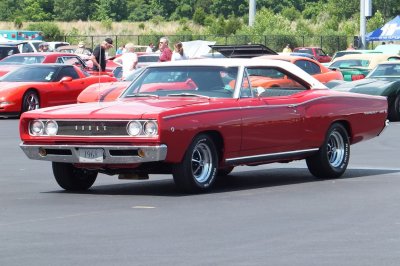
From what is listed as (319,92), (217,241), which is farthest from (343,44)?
(217,241)

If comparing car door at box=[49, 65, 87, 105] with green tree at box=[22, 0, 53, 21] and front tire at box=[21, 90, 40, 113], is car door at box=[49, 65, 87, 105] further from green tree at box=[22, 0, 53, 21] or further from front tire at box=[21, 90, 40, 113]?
green tree at box=[22, 0, 53, 21]

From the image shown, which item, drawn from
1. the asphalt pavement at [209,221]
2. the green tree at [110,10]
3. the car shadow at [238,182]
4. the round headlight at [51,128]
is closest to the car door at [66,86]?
the asphalt pavement at [209,221]

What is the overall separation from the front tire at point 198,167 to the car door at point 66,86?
51.3 feet

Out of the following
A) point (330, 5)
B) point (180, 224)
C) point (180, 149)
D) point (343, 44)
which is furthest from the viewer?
point (330, 5)

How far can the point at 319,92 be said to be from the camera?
529 inches

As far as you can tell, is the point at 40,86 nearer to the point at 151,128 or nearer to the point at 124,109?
the point at 124,109

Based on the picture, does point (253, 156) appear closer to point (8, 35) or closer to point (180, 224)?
point (180, 224)

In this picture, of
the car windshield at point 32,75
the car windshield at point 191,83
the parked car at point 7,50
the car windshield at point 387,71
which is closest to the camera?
the car windshield at point 191,83

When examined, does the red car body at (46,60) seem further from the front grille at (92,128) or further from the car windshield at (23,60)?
the front grille at (92,128)

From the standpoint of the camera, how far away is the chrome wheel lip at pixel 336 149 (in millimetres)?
13422

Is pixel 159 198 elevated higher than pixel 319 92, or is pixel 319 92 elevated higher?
pixel 319 92

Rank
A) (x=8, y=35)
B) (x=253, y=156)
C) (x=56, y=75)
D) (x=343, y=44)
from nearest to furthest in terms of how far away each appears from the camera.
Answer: (x=253, y=156)
(x=56, y=75)
(x=8, y=35)
(x=343, y=44)

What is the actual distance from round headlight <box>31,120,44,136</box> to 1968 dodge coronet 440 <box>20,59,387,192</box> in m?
0.01

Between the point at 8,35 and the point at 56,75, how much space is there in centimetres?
3645
